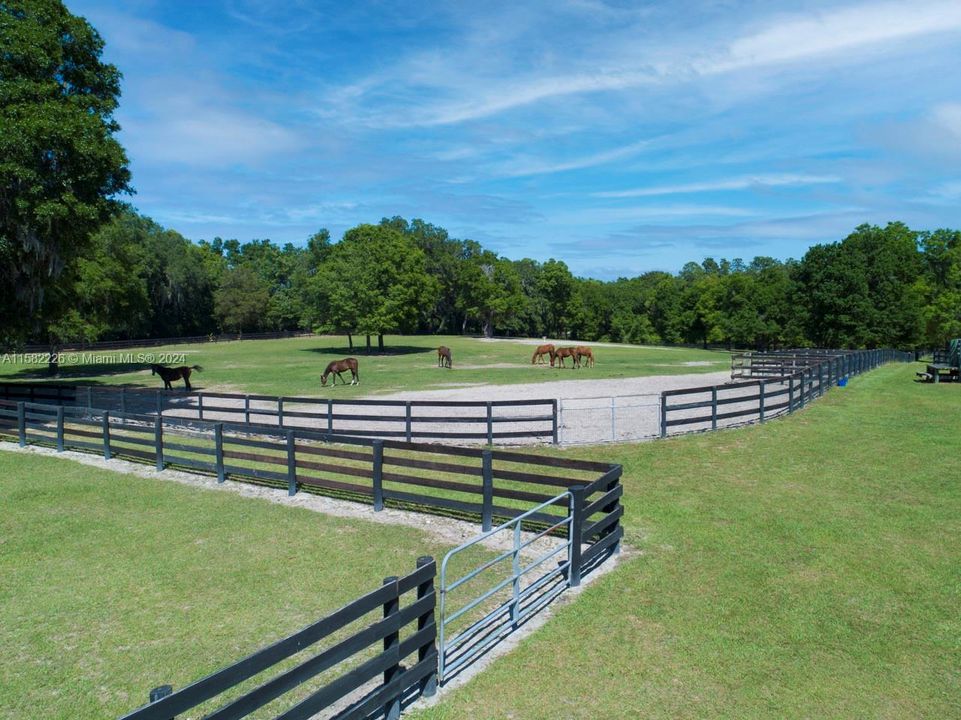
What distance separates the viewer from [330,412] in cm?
1636

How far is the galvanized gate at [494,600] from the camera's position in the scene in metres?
Answer: 5.46

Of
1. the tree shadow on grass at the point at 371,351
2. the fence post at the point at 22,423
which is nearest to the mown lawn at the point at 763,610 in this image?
the fence post at the point at 22,423

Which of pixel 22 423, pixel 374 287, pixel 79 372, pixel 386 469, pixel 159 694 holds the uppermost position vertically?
pixel 374 287

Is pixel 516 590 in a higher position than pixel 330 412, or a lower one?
lower

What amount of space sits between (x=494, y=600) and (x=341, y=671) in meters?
2.01

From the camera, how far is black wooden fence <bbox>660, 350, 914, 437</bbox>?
16453mm

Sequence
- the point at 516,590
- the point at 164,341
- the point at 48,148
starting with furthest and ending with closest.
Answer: the point at 164,341
the point at 48,148
the point at 516,590

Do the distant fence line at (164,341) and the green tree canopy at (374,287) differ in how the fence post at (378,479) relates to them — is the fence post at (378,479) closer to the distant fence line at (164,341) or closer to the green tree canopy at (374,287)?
the green tree canopy at (374,287)

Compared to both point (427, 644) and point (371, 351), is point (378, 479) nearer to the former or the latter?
point (427, 644)

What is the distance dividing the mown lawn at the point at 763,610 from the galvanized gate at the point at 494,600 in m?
0.31

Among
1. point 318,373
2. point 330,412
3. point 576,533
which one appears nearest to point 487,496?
point 576,533

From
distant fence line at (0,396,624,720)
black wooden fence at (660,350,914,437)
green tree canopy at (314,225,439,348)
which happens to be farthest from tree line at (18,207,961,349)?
black wooden fence at (660,350,914,437)

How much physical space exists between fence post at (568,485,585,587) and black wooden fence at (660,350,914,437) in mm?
8699

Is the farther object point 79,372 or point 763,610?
point 79,372
